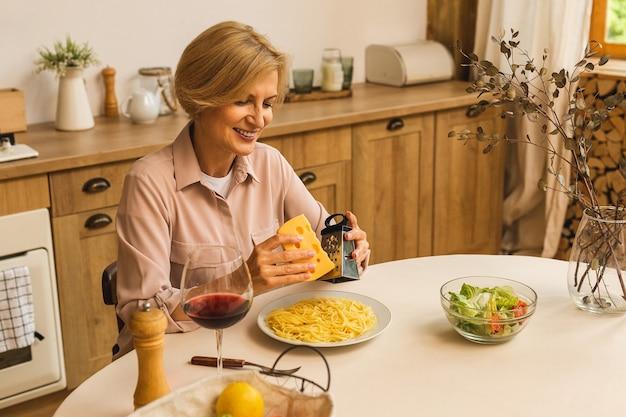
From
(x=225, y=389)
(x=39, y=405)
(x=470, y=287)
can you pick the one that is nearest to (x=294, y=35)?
(x=39, y=405)

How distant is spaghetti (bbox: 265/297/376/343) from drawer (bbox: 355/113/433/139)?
1777 mm

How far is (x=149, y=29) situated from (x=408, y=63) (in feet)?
3.91

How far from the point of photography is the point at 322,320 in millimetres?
1643

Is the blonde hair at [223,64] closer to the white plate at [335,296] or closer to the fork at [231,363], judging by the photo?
the white plate at [335,296]

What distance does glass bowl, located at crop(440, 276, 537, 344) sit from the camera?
62.2 inches

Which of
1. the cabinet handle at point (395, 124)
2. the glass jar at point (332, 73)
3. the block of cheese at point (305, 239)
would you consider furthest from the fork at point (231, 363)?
the glass jar at point (332, 73)

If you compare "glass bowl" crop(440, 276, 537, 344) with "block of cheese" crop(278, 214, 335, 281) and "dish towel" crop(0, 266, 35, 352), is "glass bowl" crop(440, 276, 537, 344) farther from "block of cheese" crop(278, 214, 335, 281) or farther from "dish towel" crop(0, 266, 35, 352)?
"dish towel" crop(0, 266, 35, 352)

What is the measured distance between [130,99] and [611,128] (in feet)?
6.87

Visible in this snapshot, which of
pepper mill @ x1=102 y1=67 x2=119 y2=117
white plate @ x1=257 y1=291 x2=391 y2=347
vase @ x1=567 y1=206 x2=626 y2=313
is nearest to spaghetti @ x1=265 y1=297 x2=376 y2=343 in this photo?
white plate @ x1=257 y1=291 x2=391 y2=347

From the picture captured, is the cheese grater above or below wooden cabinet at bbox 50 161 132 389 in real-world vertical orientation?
above

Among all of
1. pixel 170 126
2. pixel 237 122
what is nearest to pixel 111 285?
pixel 237 122

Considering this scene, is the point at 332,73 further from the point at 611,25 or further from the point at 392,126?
the point at 611,25

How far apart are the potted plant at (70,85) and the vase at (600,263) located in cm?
193

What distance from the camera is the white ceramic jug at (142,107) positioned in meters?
3.13
